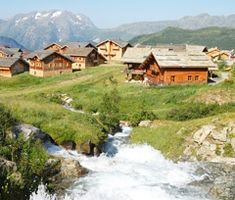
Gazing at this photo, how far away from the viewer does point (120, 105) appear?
189ft

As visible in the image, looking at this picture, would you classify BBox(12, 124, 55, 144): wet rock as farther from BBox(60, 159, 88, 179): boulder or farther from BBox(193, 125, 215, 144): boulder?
BBox(193, 125, 215, 144): boulder

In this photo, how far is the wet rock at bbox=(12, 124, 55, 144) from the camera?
31530mm

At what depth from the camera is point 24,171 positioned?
24.5 metres

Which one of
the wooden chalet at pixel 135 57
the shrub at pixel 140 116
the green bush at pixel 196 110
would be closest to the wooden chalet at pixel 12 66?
the wooden chalet at pixel 135 57

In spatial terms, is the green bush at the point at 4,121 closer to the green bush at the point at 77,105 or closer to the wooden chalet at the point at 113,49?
the green bush at the point at 77,105

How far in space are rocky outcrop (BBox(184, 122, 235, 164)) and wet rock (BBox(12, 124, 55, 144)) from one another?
11018 millimetres

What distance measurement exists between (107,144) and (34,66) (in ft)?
179

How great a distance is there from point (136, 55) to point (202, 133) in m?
45.3

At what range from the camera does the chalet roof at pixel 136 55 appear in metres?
79.7

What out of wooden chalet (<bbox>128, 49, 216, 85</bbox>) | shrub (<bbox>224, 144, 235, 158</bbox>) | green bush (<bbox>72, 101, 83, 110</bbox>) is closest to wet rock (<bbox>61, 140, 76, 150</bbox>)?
shrub (<bbox>224, 144, 235, 158</bbox>)

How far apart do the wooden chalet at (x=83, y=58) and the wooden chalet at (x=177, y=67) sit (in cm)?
3133

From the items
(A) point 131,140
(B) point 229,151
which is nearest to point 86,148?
(A) point 131,140

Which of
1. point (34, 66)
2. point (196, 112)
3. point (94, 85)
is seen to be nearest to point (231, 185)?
point (196, 112)

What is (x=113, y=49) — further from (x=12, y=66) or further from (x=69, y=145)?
(x=69, y=145)
